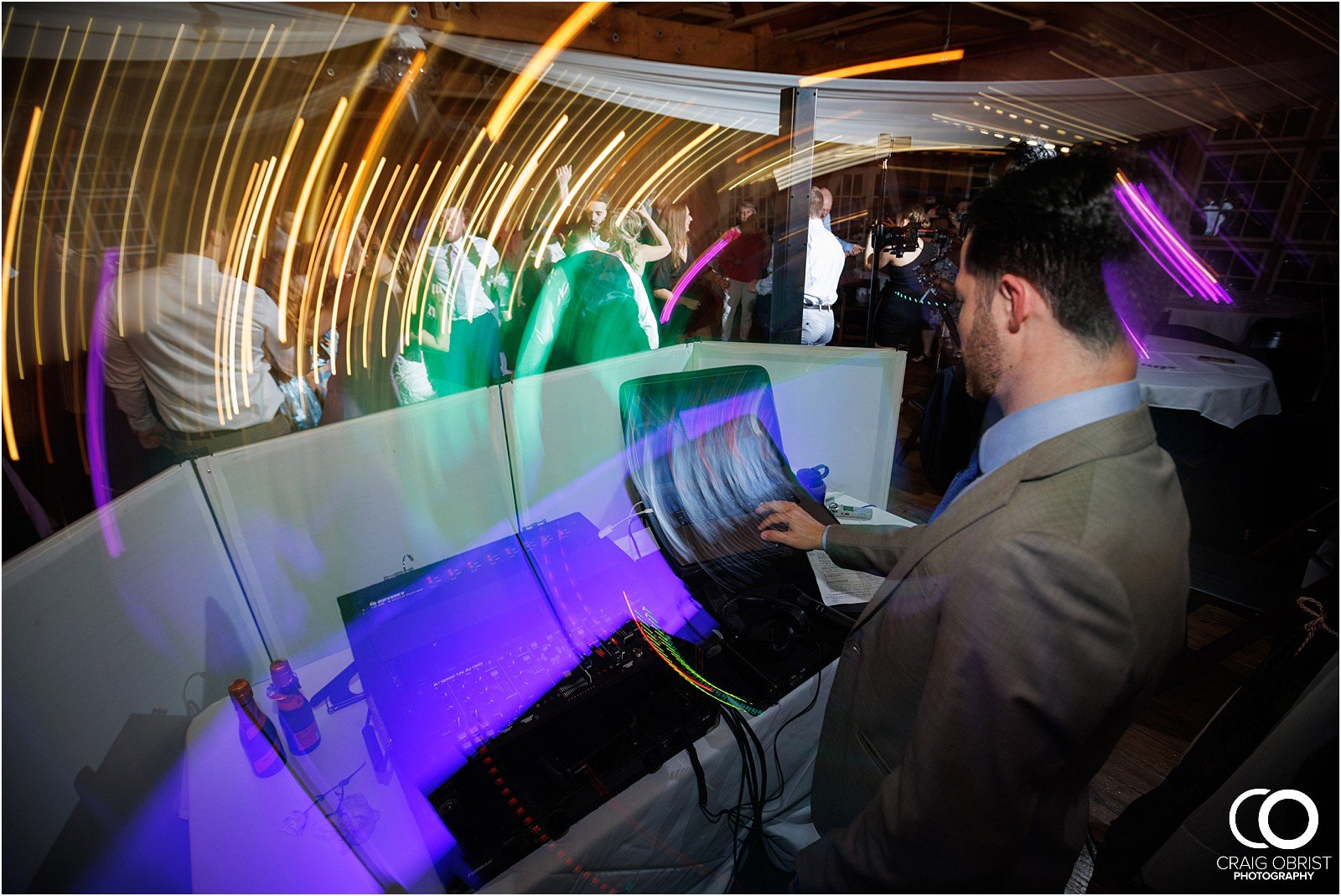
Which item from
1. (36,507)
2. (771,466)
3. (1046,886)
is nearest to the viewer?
(1046,886)

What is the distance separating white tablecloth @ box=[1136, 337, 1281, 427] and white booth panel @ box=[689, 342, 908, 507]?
186cm

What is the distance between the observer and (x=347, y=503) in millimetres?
1573

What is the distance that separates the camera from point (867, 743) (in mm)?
922

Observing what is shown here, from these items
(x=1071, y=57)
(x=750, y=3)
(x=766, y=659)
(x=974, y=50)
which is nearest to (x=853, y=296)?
(x=974, y=50)

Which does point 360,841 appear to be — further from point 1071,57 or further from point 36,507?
point 1071,57

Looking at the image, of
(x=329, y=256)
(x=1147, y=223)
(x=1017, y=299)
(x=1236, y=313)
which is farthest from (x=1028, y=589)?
(x=1236, y=313)

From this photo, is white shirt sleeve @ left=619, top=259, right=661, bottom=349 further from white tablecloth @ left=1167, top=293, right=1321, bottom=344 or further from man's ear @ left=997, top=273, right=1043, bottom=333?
white tablecloth @ left=1167, top=293, right=1321, bottom=344

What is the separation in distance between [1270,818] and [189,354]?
3.40 meters

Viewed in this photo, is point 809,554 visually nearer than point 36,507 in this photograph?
Yes

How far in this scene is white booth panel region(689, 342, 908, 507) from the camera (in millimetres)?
2117

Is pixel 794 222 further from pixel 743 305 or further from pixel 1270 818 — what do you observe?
pixel 743 305

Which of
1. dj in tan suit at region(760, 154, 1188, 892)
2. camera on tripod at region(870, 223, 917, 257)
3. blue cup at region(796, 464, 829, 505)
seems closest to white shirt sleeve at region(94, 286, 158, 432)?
blue cup at region(796, 464, 829, 505)

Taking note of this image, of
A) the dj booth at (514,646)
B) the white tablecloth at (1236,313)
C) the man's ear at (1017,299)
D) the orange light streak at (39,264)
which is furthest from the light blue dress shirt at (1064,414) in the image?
the white tablecloth at (1236,313)

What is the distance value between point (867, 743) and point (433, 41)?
311 centimetres
